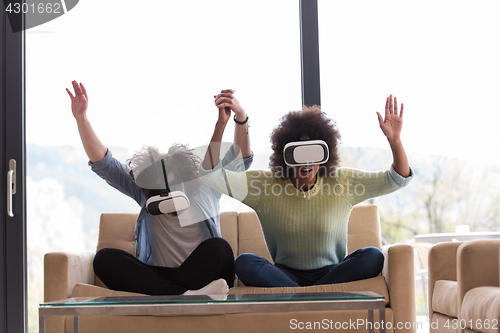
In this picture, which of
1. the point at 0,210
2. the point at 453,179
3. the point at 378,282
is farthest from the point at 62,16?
the point at 453,179

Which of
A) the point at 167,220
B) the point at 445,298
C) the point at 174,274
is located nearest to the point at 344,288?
the point at 445,298

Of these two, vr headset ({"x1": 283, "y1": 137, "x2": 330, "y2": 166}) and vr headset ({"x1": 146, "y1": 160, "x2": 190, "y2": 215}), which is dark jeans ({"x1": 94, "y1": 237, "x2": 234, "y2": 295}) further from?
vr headset ({"x1": 283, "y1": 137, "x2": 330, "y2": 166})

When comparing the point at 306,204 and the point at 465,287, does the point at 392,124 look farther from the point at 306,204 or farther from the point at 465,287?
the point at 465,287

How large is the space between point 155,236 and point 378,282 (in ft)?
2.92

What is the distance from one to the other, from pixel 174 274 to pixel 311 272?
0.52 meters

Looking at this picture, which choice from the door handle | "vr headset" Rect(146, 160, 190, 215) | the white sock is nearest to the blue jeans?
the white sock

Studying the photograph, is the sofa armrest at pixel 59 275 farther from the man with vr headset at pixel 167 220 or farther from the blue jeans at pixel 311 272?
the blue jeans at pixel 311 272

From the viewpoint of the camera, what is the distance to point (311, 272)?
1.73 m

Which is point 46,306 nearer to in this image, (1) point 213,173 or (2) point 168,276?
(2) point 168,276

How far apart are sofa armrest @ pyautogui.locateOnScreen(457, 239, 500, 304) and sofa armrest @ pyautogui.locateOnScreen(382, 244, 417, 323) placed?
0.69 feet

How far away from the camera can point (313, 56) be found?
2.46 metres

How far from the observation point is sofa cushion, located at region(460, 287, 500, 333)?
116cm

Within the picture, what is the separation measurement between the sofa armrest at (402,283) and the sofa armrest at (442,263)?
92mm

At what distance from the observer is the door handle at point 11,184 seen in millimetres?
2373
